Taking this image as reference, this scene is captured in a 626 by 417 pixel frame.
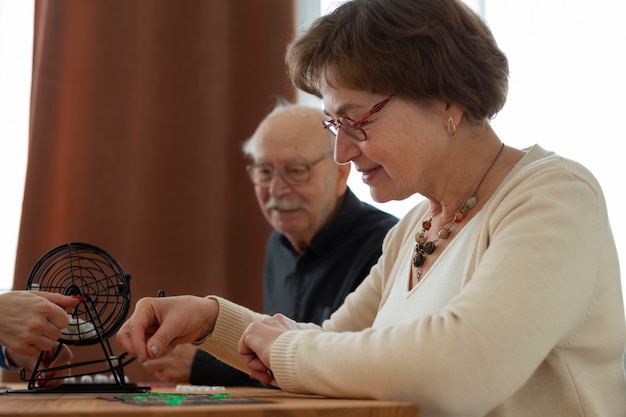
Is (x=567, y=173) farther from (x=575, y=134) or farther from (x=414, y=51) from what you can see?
(x=575, y=134)

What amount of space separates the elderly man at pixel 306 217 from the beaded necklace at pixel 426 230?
0.92m

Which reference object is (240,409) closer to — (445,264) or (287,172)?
(445,264)

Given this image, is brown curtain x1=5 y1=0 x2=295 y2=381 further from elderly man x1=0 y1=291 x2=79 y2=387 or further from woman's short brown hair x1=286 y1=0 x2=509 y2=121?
woman's short brown hair x1=286 y1=0 x2=509 y2=121

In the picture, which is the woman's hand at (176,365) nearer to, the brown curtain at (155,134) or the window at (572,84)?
the brown curtain at (155,134)

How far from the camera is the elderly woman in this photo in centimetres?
111

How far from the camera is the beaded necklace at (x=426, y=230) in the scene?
154cm

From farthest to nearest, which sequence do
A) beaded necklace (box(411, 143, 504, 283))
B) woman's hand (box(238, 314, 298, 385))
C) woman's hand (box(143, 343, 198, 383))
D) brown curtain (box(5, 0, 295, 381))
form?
brown curtain (box(5, 0, 295, 381)) → woman's hand (box(143, 343, 198, 383)) → beaded necklace (box(411, 143, 504, 283)) → woman's hand (box(238, 314, 298, 385))

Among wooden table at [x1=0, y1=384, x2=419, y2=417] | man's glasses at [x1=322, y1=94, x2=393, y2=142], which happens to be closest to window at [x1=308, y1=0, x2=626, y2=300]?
man's glasses at [x1=322, y1=94, x2=393, y2=142]

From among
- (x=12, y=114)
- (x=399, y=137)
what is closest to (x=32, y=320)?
(x=399, y=137)

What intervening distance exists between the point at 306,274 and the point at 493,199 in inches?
59.3

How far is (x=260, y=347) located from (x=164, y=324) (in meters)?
0.27

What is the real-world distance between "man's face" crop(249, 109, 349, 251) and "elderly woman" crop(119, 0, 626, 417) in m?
1.08

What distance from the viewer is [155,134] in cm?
321

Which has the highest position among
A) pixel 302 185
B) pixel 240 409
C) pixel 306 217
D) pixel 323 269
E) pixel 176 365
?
pixel 240 409
